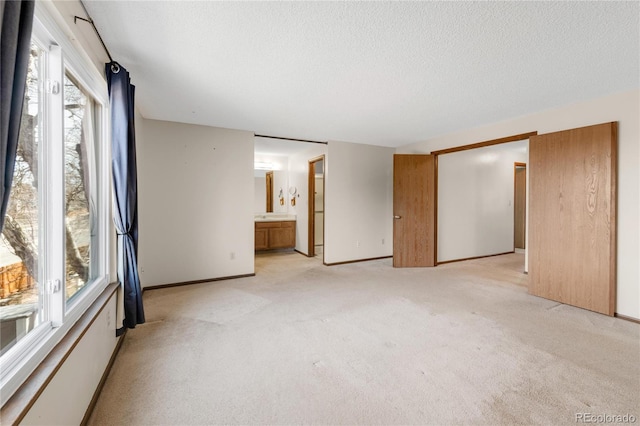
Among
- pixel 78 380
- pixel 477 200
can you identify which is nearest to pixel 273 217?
pixel 477 200

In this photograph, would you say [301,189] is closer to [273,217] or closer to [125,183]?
[273,217]

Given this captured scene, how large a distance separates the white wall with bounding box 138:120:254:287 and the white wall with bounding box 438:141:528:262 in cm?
366

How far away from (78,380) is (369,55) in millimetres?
2703

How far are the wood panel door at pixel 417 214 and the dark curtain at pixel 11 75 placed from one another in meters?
4.82

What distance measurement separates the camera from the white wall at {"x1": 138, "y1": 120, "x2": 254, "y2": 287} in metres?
3.74

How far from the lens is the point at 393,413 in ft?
5.17

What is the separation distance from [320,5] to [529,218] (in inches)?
144

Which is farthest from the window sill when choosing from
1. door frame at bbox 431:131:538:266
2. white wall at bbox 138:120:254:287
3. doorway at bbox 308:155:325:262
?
door frame at bbox 431:131:538:266

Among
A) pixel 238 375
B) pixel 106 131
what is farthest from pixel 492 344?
pixel 106 131

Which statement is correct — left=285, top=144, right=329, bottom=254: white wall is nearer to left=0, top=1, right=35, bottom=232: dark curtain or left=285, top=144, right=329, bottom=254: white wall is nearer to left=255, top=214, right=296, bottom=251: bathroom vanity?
left=255, top=214, right=296, bottom=251: bathroom vanity

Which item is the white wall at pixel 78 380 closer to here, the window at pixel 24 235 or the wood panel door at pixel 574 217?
the window at pixel 24 235

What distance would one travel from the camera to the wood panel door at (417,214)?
5023mm

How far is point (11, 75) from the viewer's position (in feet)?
2.65

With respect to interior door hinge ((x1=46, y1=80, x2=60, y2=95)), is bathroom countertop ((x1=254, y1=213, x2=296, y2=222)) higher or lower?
lower
